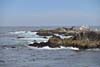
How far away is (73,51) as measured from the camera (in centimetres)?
2406

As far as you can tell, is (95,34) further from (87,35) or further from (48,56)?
(48,56)

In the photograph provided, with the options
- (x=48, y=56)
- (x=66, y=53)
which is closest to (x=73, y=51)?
(x=66, y=53)

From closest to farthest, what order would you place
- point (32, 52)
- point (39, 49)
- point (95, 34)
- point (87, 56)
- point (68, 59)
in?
point (68, 59)
point (87, 56)
point (32, 52)
point (39, 49)
point (95, 34)

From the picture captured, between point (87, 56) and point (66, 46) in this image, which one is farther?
point (66, 46)

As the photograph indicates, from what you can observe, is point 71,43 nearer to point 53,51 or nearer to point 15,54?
point 53,51

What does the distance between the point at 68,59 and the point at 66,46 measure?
5563 mm

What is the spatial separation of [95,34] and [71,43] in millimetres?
2813

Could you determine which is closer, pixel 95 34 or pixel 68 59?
pixel 68 59

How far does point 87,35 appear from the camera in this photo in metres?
27.7

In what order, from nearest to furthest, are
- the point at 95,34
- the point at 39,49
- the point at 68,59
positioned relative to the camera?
the point at 68,59 < the point at 39,49 < the point at 95,34

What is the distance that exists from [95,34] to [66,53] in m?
5.34

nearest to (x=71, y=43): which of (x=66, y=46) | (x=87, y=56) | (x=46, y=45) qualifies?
(x=66, y=46)

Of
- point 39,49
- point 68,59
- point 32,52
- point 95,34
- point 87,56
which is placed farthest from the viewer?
point 95,34

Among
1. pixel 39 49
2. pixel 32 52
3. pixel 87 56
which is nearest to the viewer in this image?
pixel 87 56
